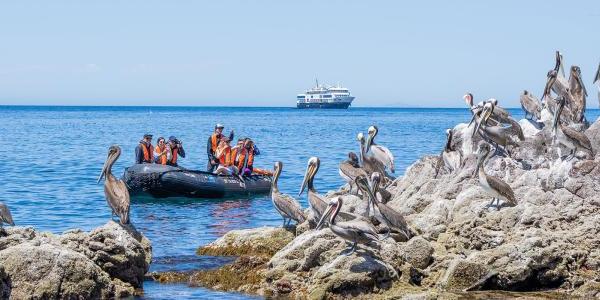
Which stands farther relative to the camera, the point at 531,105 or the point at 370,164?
the point at 531,105

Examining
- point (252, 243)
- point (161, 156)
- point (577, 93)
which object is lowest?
point (252, 243)

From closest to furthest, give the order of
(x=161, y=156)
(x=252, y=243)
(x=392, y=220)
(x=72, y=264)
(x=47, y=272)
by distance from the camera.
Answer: (x=47, y=272) → (x=72, y=264) → (x=392, y=220) → (x=252, y=243) → (x=161, y=156)

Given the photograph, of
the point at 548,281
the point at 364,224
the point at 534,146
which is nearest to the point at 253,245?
the point at 364,224

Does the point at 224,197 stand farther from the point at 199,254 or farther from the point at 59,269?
the point at 59,269

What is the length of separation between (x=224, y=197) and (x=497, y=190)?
12671 mm

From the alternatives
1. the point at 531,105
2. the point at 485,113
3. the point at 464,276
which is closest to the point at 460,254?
the point at 464,276

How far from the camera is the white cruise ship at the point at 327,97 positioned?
5861 inches

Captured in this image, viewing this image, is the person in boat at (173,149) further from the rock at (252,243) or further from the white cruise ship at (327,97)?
the white cruise ship at (327,97)

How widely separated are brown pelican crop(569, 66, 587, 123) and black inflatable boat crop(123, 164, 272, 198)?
30.4ft

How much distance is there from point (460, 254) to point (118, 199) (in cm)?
480

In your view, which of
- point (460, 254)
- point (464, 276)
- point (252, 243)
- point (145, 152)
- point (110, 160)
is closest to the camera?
point (464, 276)

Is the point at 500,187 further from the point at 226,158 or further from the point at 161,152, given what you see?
the point at 161,152

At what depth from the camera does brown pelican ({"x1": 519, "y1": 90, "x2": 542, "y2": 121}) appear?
2012 centimetres

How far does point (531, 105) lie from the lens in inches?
799
